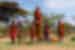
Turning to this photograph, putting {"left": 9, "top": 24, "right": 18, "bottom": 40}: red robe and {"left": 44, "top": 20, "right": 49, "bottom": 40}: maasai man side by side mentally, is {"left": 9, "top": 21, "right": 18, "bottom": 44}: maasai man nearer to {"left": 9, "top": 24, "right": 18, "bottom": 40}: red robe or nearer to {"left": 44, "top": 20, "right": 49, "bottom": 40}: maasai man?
{"left": 9, "top": 24, "right": 18, "bottom": 40}: red robe

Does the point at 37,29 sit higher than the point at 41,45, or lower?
higher

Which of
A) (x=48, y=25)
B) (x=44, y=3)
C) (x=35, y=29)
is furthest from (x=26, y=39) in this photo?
(x=44, y=3)

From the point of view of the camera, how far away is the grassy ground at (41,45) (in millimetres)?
1498

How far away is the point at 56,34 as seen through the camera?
1551mm

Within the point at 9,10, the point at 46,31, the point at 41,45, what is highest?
the point at 9,10

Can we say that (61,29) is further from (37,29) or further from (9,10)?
(9,10)

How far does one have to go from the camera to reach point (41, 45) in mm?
1528

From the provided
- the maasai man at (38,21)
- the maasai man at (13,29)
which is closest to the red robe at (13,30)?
the maasai man at (13,29)

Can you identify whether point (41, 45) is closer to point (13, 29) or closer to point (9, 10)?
point (13, 29)

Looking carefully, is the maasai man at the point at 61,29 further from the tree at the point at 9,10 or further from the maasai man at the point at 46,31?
the tree at the point at 9,10

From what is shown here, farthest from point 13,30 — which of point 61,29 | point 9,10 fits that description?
point 61,29

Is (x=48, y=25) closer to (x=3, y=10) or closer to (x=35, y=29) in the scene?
(x=35, y=29)

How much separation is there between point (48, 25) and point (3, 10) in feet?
1.25

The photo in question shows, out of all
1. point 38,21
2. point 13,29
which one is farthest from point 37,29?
point 13,29
